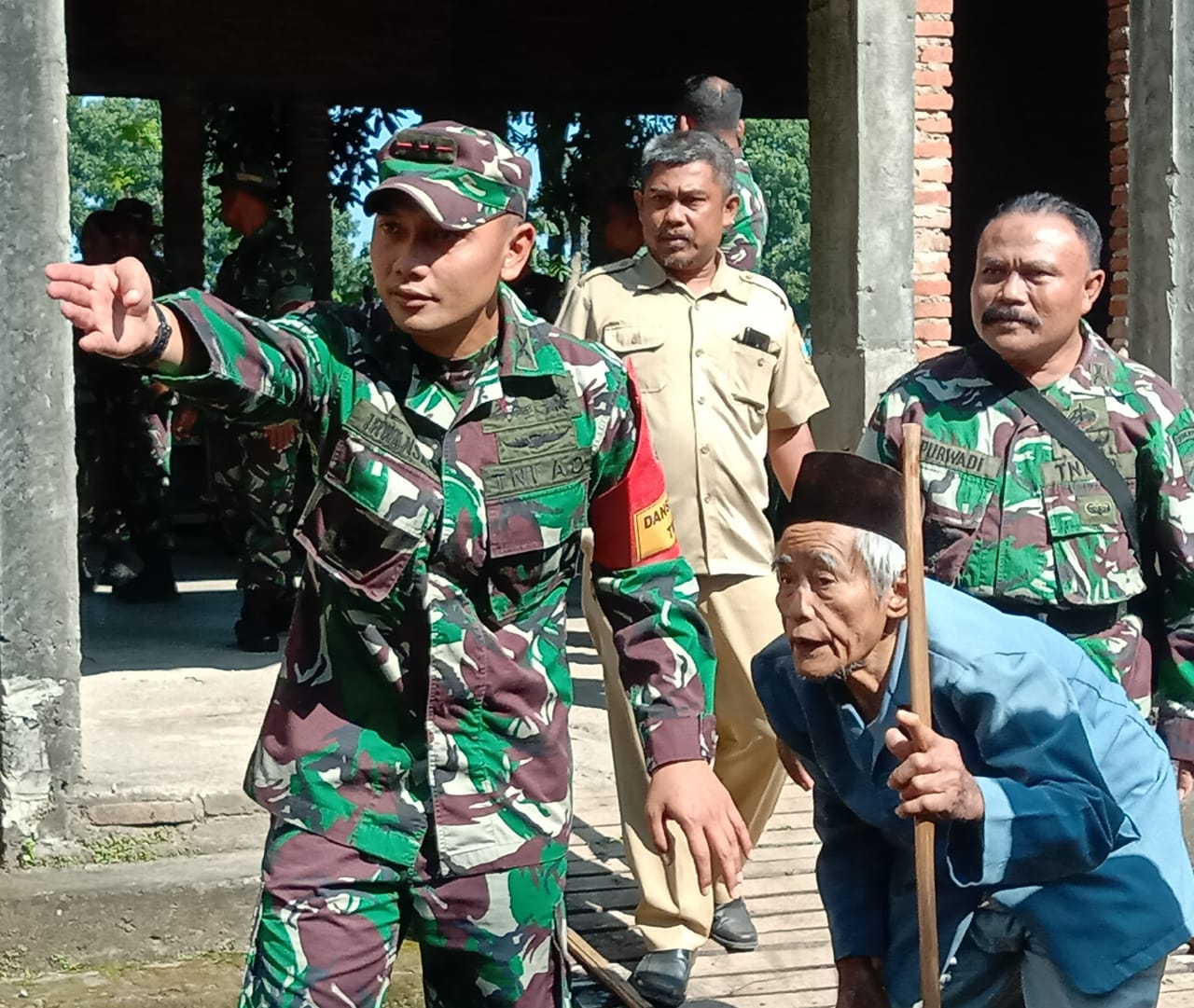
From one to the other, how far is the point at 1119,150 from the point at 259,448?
3556mm

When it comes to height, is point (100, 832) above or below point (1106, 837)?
below

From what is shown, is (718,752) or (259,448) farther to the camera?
(259,448)

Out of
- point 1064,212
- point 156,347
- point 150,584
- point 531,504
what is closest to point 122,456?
point 150,584

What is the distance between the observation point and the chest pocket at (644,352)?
4789mm

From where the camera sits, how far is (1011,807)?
2.78 meters

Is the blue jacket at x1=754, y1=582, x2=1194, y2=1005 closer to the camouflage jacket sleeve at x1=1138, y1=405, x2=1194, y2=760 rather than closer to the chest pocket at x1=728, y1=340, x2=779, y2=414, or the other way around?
the camouflage jacket sleeve at x1=1138, y1=405, x2=1194, y2=760

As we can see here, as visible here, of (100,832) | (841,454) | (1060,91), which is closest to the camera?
(841,454)

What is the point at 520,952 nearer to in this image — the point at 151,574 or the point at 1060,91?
the point at 151,574

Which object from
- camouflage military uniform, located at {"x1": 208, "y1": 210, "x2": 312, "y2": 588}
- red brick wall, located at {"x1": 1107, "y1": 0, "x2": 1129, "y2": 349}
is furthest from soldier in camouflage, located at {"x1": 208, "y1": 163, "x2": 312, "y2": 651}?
red brick wall, located at {"x1": 1107, "y1": 0, "x2": 1129, "y2": 349}

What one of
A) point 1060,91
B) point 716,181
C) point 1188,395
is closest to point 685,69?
point 1060,91

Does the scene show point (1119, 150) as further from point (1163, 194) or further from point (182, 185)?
point (182, 185)

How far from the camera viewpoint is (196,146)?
496 inches

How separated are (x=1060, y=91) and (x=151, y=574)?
900cm

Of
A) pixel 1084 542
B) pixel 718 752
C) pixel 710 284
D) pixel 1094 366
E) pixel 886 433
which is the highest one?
pixel 710 284
